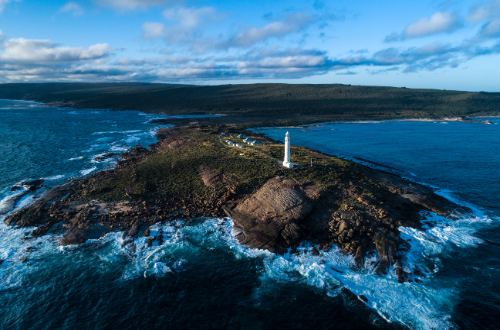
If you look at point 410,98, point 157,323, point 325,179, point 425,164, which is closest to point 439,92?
point 410,98

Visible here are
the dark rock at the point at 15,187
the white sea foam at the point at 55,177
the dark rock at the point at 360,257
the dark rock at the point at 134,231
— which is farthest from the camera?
the white sea foam at the point at 55,177

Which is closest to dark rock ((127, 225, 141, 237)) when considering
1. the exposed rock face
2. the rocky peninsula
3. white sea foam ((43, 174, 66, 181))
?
the rocky peninsula

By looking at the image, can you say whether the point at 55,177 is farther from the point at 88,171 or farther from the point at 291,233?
the point at 291,233

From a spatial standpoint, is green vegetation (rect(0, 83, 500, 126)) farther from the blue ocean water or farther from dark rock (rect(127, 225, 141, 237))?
dark rock (rect(127, 225, 141, 237))

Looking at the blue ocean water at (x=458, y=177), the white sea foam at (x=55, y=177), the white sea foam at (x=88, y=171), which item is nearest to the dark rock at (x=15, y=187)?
the white sea foam at (x=55, y=177)

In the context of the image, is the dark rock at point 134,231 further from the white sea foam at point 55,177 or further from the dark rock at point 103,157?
the dark rock at point 103,157

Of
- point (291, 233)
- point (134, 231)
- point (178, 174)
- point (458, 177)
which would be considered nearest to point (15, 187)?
point (178, 174)
